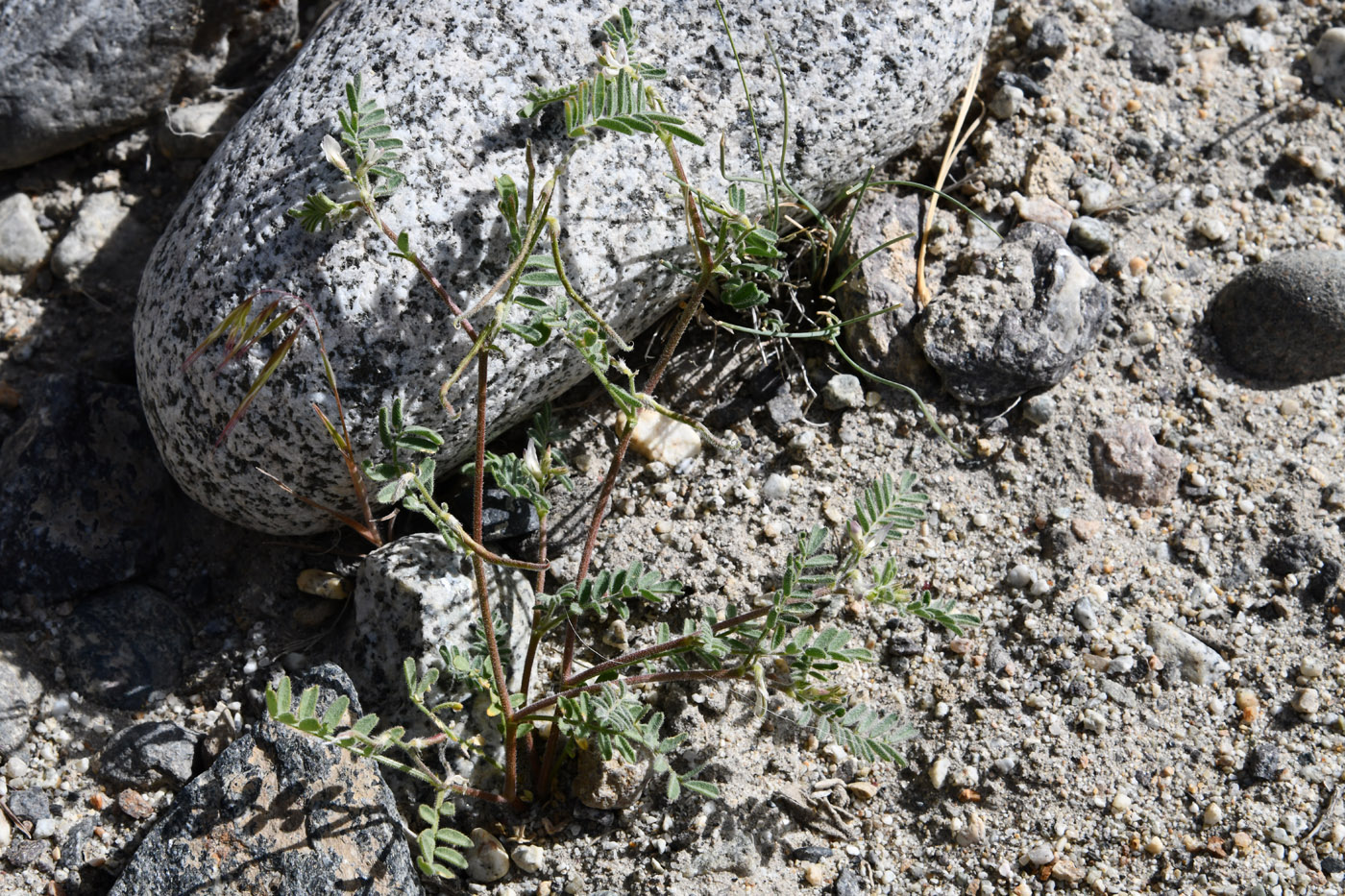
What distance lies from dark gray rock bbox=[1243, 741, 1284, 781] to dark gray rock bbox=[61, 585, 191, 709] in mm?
2777

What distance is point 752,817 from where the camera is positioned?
2.56m

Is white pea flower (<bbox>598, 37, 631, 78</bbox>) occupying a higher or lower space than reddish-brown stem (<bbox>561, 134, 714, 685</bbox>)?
higher

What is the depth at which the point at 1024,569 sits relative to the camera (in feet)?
9.20

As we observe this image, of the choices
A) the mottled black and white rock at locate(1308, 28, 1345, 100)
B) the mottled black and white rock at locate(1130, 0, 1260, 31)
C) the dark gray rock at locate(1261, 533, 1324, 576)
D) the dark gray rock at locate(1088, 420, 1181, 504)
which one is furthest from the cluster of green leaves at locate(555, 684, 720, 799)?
the mottled black and white rock at locate(1308, 28, 1345, 100)

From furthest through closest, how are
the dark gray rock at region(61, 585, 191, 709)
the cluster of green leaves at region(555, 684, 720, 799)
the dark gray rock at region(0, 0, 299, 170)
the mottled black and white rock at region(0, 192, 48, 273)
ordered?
the mottled black and white rock at region(0, 192, 48, 273), the dark gray rock at region(0, 0, 299, 170), the dark gray rock at region(61, 585, 191, 709), the cluster of green leaves at region(555, 684, 720, 799)

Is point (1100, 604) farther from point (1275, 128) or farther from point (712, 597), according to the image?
point (1275, 128)

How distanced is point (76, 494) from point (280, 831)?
4.01 ft

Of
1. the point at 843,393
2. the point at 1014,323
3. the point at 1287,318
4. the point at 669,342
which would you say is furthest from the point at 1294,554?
the point at 669,342

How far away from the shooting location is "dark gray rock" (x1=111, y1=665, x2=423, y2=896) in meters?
2.37

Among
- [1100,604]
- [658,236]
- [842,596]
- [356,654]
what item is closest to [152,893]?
[356,654]

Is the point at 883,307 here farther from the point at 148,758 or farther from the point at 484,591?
the point at 148,758

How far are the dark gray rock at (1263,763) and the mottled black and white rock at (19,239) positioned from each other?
149 inches

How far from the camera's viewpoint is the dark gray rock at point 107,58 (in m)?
3.23

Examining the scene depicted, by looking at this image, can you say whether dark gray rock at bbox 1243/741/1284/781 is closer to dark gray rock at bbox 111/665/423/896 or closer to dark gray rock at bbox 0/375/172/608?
dark gray rock at bbox 111/665/423/896
